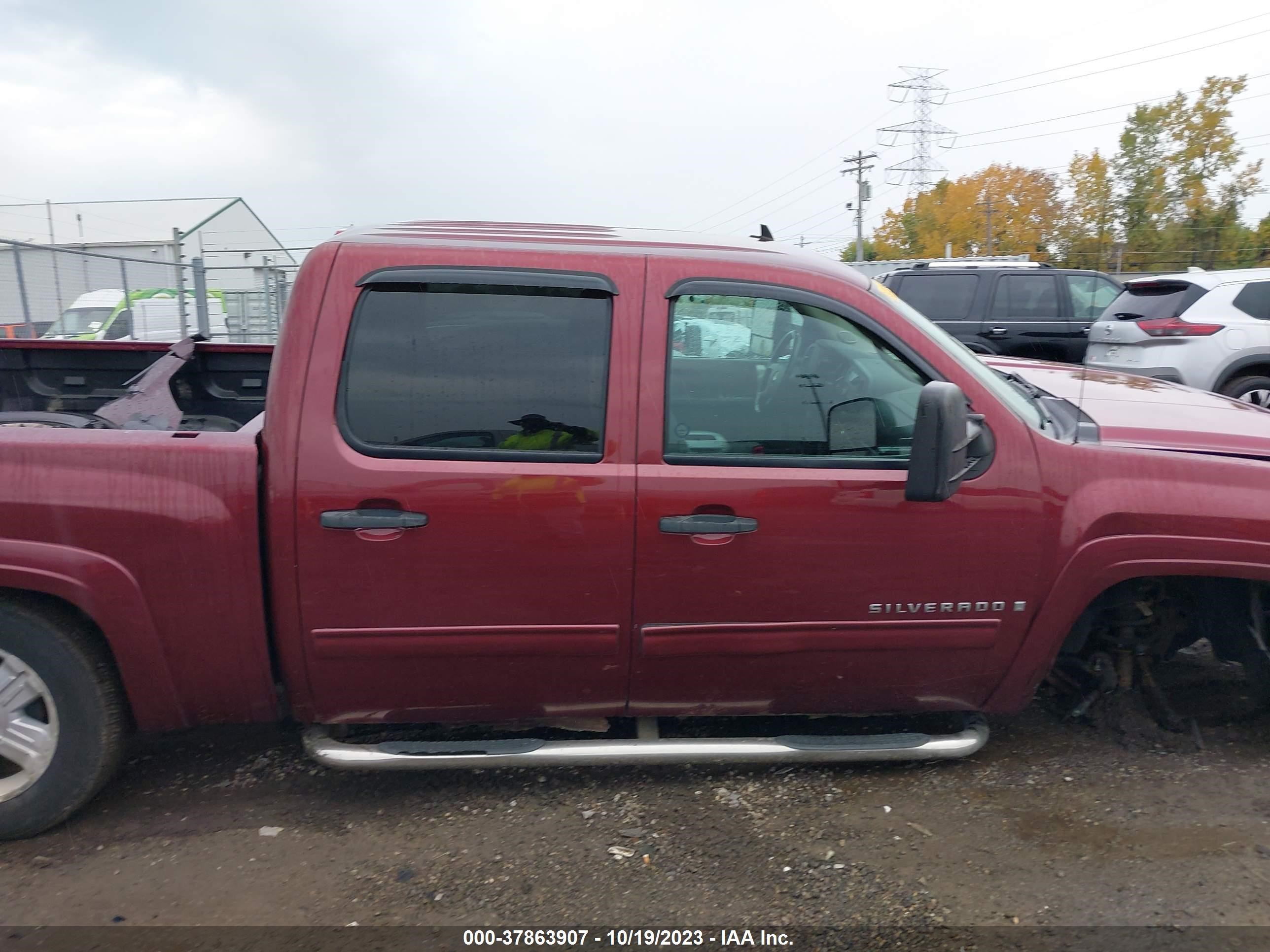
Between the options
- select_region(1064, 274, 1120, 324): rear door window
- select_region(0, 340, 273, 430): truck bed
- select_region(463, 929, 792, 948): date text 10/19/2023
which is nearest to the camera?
select_region(463, 929, 792, 948): date text 10/19/2023

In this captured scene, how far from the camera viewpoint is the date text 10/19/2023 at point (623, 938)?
2492 mm

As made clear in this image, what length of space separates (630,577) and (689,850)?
84 cm

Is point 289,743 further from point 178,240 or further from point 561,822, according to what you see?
point 178,240

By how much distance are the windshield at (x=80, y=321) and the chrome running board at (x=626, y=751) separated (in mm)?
11220

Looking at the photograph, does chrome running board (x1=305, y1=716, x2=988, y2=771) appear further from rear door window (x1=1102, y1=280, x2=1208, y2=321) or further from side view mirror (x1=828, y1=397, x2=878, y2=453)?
rear door window (x1=1102, y1=280, x2=1208, y2=321)

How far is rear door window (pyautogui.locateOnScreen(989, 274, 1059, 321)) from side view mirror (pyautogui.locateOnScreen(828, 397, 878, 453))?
9.56 m

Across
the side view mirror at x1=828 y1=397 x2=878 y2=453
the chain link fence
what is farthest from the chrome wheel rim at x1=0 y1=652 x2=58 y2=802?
the chain link fence

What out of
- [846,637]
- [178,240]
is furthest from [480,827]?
[178,240]

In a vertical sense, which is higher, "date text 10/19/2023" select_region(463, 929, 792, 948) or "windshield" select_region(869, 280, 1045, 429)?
→ "windshield" select_region(869, 280, 1045, 429)

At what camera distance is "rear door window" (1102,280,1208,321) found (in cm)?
893

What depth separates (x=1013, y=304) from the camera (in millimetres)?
11664

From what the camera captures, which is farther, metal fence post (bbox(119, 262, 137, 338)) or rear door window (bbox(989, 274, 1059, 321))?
metal fence post (bbox(119, 262, 137, 338))

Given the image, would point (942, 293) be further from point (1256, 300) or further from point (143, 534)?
point (143, 534)

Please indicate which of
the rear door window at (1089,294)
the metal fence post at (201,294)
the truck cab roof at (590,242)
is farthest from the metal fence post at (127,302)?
the rear door window at (1089,294)
